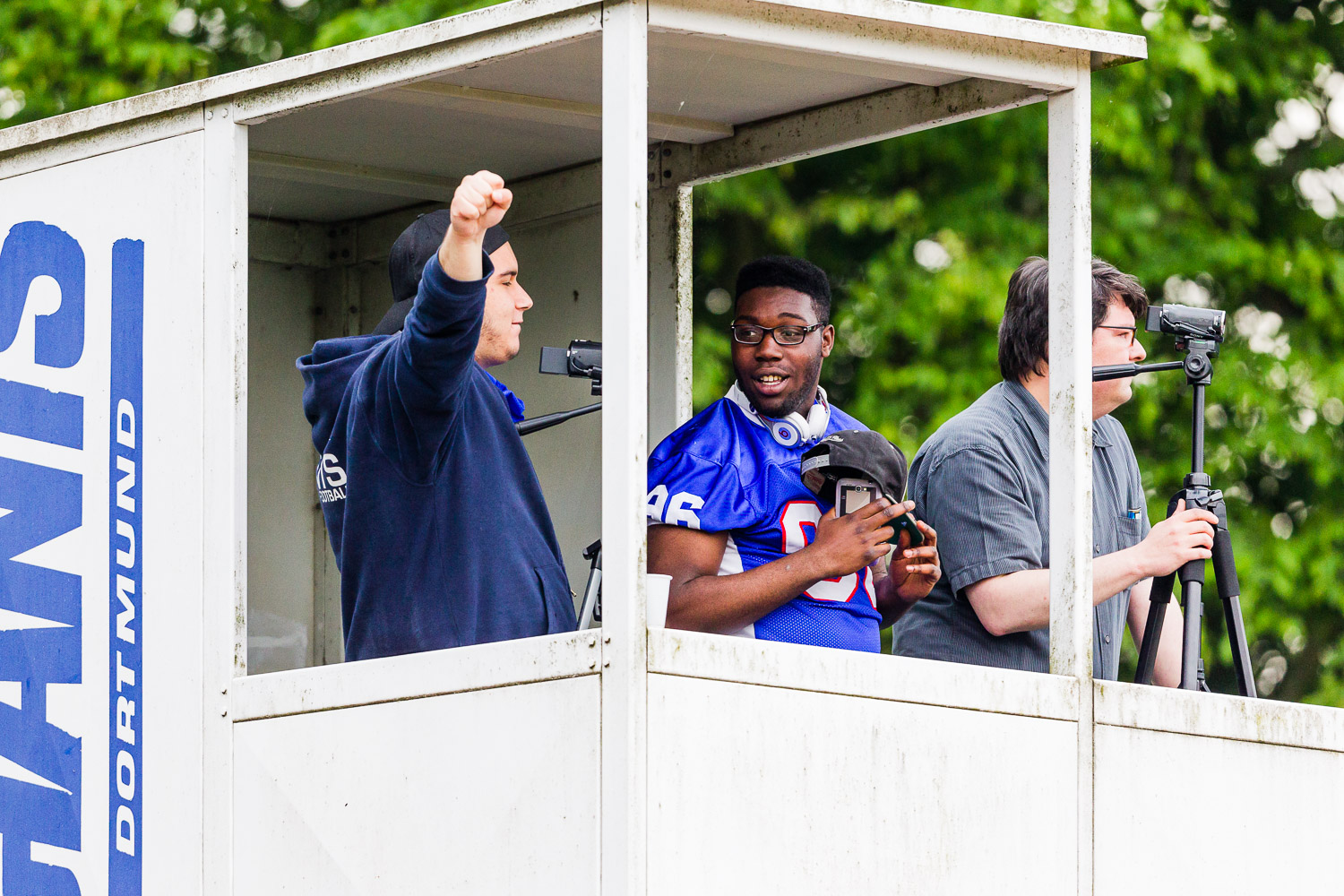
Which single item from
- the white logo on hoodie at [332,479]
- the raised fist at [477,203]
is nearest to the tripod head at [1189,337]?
the raised fist at [477,203]

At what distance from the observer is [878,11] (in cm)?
336

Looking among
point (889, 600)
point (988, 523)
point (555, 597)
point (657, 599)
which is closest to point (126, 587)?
point (555, 597)

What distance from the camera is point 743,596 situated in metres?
3.62

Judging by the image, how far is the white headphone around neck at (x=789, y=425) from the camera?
400 cm

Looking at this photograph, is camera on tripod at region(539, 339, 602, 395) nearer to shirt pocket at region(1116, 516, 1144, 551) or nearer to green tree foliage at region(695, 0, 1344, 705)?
shirt pocket at region(1116, 516, 1144, 551)

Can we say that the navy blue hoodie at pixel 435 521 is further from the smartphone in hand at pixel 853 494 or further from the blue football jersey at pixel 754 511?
the smartphone in hand at pixel 853 494

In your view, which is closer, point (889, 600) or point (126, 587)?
point (126, 587)

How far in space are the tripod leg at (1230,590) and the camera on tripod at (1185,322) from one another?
342 millimetres

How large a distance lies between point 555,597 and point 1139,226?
5.93 metres

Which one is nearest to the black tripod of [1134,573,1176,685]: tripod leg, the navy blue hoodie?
[1134,573,1176,685]: tripod leg

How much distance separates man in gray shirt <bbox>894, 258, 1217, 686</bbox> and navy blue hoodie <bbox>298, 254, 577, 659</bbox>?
0.78 metres

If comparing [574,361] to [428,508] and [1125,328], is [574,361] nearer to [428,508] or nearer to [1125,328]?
[428,508]

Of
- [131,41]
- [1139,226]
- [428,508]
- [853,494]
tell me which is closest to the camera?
[853,494]

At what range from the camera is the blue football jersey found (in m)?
3.74
